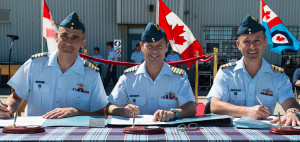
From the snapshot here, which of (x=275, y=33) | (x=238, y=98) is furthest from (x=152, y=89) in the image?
(x=275, y=33)

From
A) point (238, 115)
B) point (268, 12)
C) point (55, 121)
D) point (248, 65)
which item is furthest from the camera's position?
point (268, 12)

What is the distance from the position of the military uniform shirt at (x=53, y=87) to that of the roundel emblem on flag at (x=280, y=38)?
436 centimetres

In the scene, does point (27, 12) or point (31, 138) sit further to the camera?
point (27, 12)

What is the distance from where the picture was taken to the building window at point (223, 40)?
12156 millimetres

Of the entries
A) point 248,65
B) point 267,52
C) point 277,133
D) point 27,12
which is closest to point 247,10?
point 267,52

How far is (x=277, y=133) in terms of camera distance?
144 cm

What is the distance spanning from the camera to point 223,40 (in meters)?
12.2

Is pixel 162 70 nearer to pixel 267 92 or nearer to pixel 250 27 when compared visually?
pixel 250 27

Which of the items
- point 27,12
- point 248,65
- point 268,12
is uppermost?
point 27,12

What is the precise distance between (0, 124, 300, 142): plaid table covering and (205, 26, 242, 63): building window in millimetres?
10924

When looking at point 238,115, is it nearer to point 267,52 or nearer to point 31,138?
point 31,138

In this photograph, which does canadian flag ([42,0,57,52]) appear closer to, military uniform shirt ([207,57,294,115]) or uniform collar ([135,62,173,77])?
uniform collar ([135,62,173,77])

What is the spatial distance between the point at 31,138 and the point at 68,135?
0.55 feet

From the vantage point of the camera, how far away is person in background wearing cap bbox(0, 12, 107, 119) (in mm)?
2369
